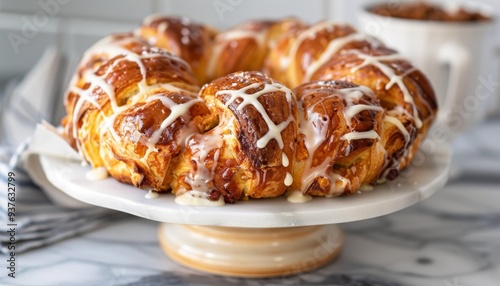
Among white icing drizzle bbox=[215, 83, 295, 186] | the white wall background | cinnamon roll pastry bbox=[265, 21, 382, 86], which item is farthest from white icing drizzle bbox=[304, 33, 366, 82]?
the white wall background

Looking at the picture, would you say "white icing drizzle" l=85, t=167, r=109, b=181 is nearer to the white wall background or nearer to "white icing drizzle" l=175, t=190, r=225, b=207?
"white icing drizzle" l=175, t=190, r=225, b=207

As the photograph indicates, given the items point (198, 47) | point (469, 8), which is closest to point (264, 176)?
point (198, 47)

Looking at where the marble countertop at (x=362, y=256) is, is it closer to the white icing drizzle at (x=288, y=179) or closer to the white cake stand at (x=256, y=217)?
the white cake stand at (x=256, y=217)

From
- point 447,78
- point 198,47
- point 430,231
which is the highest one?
point 198,47

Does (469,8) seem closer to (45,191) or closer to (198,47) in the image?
(198,47)

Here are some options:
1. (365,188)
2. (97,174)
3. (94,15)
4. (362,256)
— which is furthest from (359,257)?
(94,15)

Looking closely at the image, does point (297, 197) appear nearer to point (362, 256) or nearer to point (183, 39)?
point (362, 256)

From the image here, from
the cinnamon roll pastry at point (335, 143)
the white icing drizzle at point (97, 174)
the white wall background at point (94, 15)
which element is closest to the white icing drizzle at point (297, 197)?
the cinnamon roll pastry at point (335, 143)
